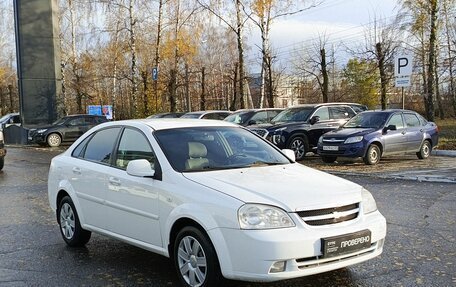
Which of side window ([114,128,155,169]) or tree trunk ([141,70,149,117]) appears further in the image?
tree trunk ([141,70,149,117])

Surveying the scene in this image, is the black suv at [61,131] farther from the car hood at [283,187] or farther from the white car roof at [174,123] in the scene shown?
the car hood at [283,187]

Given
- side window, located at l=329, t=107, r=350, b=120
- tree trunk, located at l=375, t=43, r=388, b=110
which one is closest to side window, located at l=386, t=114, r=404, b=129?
side window, located at l=329, t=107, r=350, b=120

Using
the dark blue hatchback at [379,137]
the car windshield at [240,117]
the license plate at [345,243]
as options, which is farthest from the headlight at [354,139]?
the license plate at [345,243]

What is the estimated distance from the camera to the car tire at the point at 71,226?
620 centimetres

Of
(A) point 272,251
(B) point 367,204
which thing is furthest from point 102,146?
(B) point 367,204

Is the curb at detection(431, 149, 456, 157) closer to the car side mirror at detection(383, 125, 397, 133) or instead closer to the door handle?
the car side mirror at detection(383, 125, 397, 133)

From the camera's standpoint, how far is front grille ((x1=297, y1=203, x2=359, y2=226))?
411 centimetres

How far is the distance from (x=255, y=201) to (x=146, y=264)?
196 cm

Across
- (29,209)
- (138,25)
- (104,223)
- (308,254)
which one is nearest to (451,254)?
(308,254)

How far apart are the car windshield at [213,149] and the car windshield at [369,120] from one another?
9.86 m

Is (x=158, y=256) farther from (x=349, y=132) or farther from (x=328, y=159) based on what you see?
(x=328, y=159)

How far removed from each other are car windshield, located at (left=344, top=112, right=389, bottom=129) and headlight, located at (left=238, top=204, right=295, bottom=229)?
11.4 metres

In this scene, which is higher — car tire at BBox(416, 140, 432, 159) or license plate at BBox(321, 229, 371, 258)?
license plate at BBox(321, 229, 371, 258)

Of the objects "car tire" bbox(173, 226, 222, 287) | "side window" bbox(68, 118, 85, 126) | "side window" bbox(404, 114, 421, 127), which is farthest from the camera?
"side window" bbox(68, 118, 85, 126)
